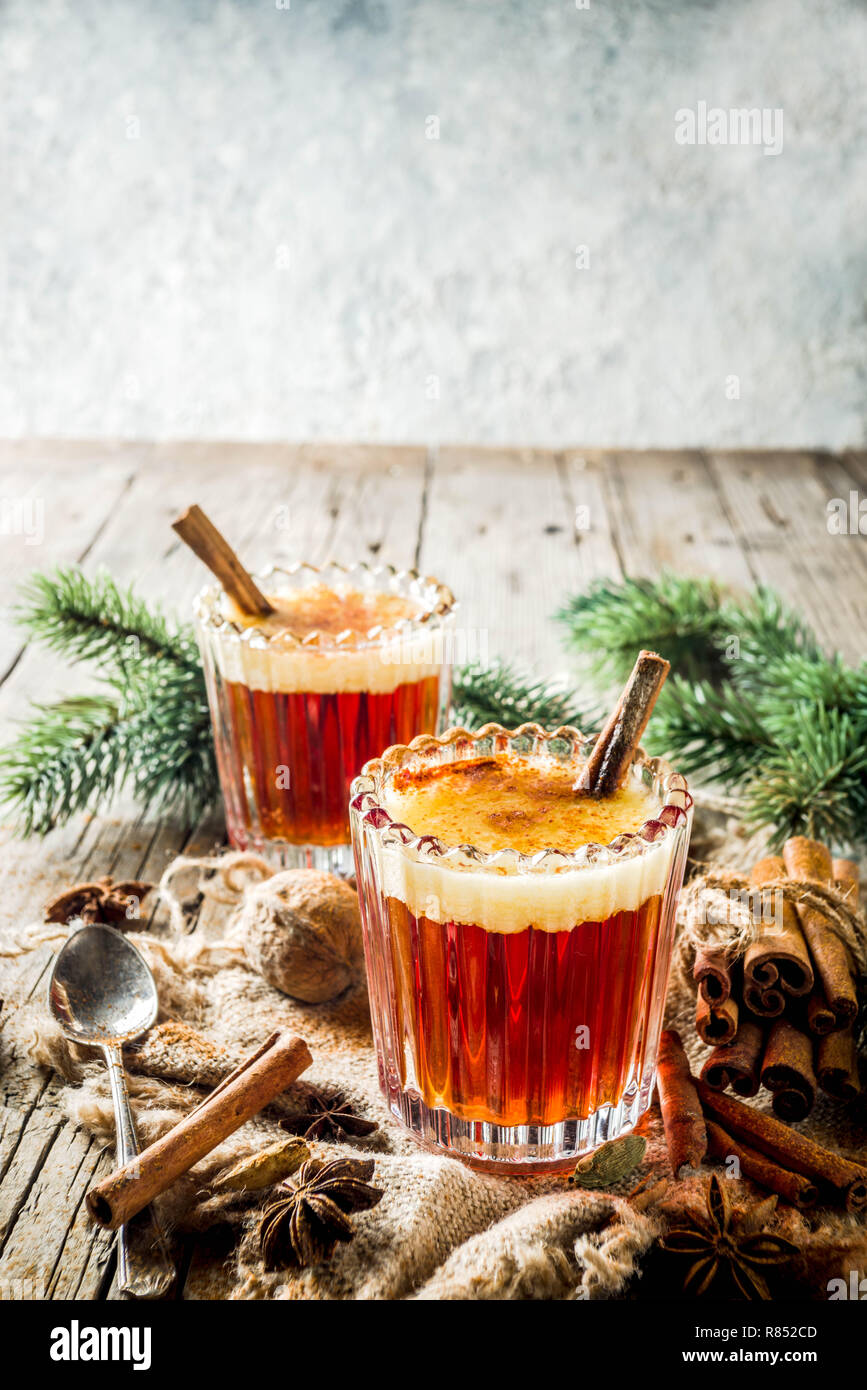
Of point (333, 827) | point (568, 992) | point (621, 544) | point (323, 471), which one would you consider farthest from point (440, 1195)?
point (323, 471)

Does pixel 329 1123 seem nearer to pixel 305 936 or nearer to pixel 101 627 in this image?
pixel 305 936

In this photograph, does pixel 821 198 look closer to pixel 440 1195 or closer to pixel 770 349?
pixel 770 349

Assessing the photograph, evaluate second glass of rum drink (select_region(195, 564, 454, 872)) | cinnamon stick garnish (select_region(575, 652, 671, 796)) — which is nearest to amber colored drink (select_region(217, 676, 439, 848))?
second glass of rum drink (select_region(195, 564, 454, 872))

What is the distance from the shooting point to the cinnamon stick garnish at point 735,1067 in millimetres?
1106

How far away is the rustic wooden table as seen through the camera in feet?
5.13

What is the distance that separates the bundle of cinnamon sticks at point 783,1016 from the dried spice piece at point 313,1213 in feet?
1.06

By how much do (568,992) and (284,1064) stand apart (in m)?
0.26

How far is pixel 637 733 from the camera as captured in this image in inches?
44.1

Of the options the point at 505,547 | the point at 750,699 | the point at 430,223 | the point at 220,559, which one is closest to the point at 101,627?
the point at 220,559

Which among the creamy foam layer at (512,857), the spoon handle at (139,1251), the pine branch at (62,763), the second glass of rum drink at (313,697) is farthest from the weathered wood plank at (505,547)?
the spoon handle at (139,1251)

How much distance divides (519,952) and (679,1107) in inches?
8.7

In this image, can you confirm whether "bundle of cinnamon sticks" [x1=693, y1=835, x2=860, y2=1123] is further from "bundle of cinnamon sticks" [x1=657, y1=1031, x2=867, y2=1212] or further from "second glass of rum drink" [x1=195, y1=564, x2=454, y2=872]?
"second glass of rum drink" [x1=195, y1=564, x2=454, y2=872]

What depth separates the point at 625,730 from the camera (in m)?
1.12

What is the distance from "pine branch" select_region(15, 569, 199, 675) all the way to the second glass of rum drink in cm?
22
